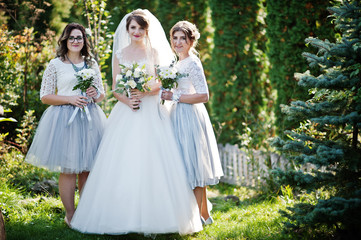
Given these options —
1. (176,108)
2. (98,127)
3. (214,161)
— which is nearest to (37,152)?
(98,127)

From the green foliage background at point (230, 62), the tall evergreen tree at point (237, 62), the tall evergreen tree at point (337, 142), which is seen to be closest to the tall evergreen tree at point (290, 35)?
the green foliage background at point (230, 62)

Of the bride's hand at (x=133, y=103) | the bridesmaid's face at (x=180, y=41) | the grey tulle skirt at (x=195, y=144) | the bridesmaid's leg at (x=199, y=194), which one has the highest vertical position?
the bridesmaid's face at (x=180, y=41)

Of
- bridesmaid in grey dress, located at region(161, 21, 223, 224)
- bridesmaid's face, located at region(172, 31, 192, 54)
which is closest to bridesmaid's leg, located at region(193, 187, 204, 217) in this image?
bridesmaid in grey dress, located at region(161, 21, 223, 224)

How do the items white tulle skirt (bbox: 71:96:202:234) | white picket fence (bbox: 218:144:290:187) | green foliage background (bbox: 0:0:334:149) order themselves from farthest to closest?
green foliage background (bbox: 0:0:334:149) < white picket fence (bbox: 218:144:290:187) < white tulle skirt (bbox: 71:96:202:234)

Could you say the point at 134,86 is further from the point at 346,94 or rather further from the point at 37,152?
the point at 346,94

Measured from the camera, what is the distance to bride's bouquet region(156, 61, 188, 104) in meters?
4.01

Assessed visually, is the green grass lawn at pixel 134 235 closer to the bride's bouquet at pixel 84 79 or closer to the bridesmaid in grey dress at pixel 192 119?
the bridesmaid in grey dress at pixel 192 119

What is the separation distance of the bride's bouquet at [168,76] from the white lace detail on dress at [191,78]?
174 millimetres

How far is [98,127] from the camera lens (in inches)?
178

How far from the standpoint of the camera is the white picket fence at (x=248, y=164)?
20.7 ft

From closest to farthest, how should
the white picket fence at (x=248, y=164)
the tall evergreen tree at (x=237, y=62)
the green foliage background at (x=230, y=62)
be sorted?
the white picket fence at (x=248, y=164)
the green foliage background at (x=230, y=62)
the tall evergreen tree at (x=237, y=62)

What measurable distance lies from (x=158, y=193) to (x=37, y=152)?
159 cm

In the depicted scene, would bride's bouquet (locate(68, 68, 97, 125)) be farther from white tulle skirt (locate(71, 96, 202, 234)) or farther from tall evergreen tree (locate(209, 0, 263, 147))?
tall evergreen tree (locate(209, 0, 263, 147))

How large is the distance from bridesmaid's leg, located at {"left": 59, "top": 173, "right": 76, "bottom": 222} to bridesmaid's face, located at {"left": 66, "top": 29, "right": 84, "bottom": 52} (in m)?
1.54
